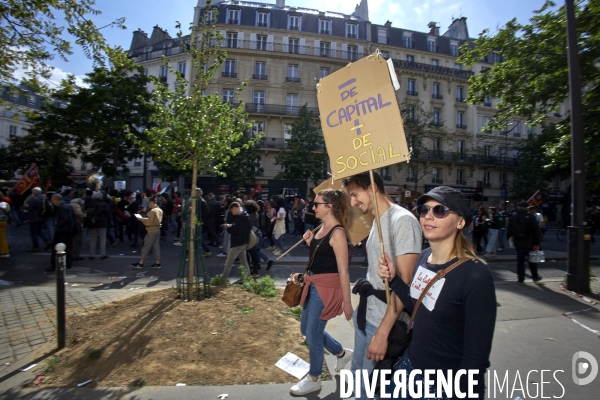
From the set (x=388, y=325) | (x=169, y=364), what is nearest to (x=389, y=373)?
(x=388, y=325)

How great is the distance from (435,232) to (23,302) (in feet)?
21.8

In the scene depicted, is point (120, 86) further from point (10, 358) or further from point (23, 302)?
point (10, 358)

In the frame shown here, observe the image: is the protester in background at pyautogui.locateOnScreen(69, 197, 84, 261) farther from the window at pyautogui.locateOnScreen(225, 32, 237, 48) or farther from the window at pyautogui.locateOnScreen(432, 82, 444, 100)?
the window at pyautogui.locateOnScreen(432, 82, 444, 100)

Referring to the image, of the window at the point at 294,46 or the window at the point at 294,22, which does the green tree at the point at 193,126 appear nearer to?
the window at the point at 294,46

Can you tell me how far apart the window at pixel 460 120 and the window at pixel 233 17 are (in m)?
25.4

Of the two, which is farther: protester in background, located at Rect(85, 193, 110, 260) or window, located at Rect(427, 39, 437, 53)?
window, located at Rect(427, 39, 437, 53)

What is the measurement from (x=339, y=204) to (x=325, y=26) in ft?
130

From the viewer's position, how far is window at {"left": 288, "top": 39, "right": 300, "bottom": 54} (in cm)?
3697

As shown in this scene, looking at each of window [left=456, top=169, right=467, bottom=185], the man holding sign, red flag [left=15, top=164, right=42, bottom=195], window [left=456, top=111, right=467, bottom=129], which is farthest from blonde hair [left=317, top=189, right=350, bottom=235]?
window [left=456, top=111, right=467, bottom=129]

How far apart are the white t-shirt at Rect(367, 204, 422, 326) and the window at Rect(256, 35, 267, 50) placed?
1478 inches

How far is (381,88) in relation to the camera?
2.56 meters

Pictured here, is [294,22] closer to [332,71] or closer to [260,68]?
[260,68]

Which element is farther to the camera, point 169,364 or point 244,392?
point 169,364

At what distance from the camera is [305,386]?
128 inches
